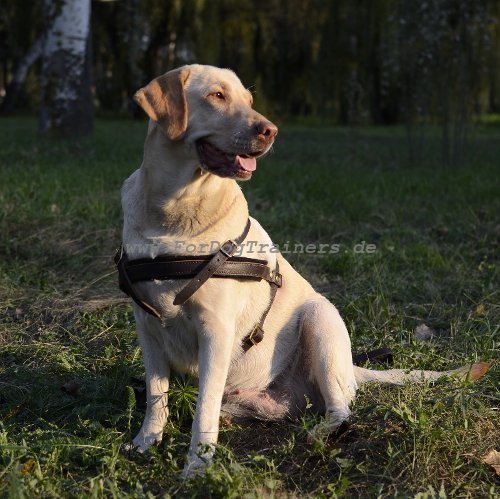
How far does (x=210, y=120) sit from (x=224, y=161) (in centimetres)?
18

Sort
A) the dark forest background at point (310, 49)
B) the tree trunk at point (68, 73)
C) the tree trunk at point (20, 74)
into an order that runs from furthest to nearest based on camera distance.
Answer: the tree trunk at point (20, 74) → the dark forest background at point (310, 49) → the tree trunk at point (68, 73)

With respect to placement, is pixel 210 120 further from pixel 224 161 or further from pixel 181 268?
A: pixel 181 268

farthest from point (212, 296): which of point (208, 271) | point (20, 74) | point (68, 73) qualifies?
point (20, 74)

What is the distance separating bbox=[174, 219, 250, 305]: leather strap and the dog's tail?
93 centimetres

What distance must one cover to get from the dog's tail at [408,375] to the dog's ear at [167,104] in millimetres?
1392

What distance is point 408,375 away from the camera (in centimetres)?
345

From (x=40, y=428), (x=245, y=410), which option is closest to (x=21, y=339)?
(x=40, y=428)

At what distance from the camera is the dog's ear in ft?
9.69

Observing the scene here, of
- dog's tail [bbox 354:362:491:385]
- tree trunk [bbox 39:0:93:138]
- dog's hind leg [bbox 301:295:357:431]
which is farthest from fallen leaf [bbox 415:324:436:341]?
tree trunk [bbox 39:0:93:138]

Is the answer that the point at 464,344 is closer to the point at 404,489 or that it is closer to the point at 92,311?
the point at 404,489

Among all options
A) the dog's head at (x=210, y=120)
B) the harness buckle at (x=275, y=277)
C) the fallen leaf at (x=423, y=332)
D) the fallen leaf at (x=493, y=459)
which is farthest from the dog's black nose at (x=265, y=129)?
the fallen leaf at (x=423, y=332)

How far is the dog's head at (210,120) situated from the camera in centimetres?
295

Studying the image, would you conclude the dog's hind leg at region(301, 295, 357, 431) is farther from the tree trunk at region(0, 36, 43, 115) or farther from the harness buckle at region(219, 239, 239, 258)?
the tree trunk at region(0, 36, 43, 115)

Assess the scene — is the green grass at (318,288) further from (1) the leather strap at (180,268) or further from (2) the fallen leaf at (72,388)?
(1) the leather strap at (180,268)
